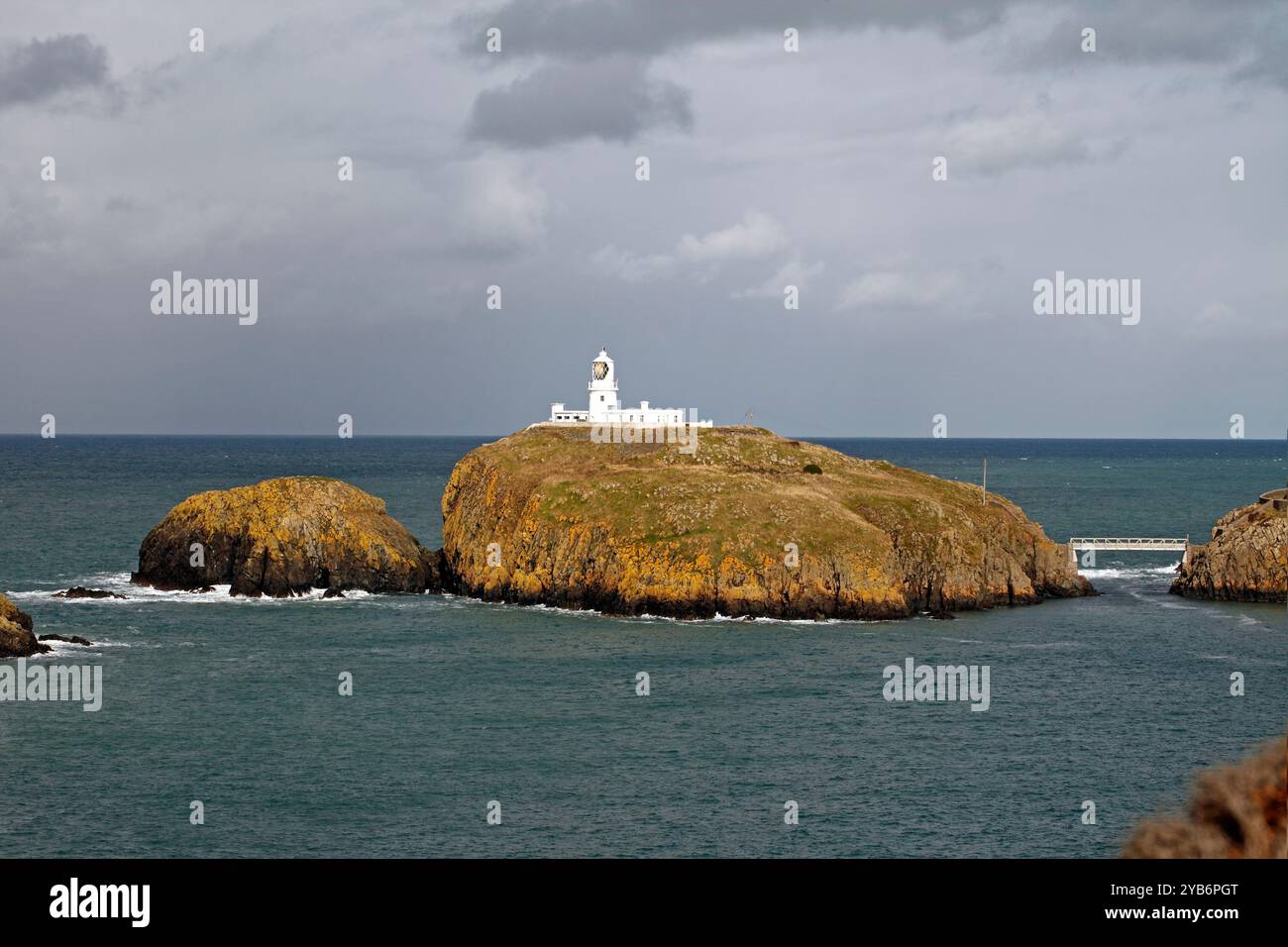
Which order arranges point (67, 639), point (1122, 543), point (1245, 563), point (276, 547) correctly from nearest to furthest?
1. point (67, 639)
2. point (1245, 563)
3. point (276, 547)
4. point (1122, 543)

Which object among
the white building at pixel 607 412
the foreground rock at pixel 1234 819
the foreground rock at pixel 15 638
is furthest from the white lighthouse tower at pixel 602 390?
the foreground rock at pixel 1234 819

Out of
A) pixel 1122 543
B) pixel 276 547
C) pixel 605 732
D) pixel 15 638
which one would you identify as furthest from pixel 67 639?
pixel 1122 543

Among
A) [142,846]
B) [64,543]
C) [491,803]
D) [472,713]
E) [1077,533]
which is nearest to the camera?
[142,846]

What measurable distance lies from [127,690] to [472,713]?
18.8m

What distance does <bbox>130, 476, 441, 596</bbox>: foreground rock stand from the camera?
4085 inches

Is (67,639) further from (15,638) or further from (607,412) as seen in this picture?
(607,412)

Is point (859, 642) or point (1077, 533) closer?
point (859, 642)

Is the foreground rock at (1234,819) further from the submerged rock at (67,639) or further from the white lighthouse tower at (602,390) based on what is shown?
the white lighthouse tower at (602,390)

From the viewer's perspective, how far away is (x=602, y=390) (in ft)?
422

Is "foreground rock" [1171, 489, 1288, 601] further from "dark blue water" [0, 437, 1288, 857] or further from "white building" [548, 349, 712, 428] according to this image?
"white building" [548, 349, 712, 428]

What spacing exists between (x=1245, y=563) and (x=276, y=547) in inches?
3025

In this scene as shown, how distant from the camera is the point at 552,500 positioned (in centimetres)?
10444
